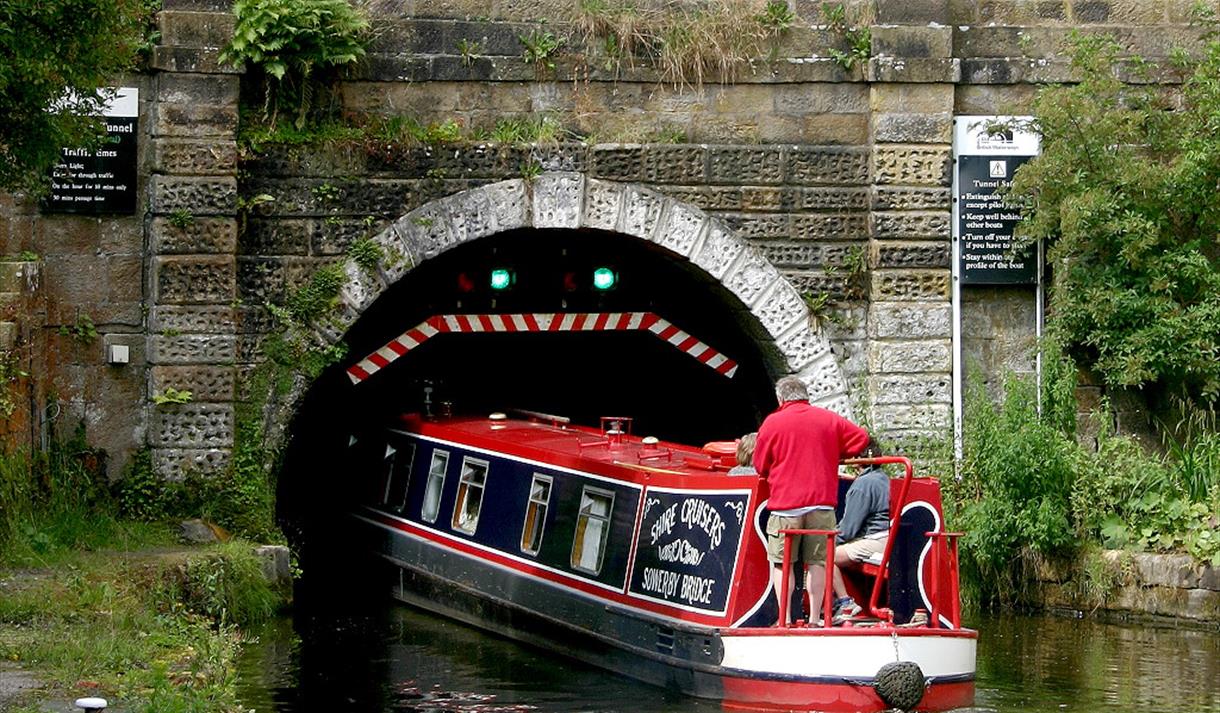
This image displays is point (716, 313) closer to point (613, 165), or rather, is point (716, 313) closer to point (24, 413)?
point (613, 165)

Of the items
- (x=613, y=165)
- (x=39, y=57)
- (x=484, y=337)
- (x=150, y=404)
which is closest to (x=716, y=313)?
(x=613, y=165)

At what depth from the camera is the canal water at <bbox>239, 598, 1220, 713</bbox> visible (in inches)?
419

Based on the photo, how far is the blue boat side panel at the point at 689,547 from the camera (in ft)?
35.1

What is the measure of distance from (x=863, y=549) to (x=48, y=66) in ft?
15.5

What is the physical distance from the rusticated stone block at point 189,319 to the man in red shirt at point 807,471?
446cm

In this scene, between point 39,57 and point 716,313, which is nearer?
point 39,57

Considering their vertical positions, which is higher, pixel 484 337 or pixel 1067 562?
pixel 484 337

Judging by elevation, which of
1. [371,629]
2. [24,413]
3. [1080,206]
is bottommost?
[371,629]

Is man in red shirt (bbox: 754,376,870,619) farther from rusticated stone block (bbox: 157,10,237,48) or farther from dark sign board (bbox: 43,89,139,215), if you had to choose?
dark sign board (bbox: 43,89,139,215)

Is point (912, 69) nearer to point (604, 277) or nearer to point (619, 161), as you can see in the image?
point (619, 161)

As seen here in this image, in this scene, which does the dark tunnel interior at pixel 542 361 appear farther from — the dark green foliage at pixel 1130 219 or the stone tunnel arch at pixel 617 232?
the dark green foliage at pixel 1130 219

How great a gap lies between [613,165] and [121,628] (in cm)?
528

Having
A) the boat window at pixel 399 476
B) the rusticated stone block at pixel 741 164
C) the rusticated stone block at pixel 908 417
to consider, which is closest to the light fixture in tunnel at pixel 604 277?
the rusticated stone block at pixel 741 164

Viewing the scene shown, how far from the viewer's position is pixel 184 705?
7996 mm
